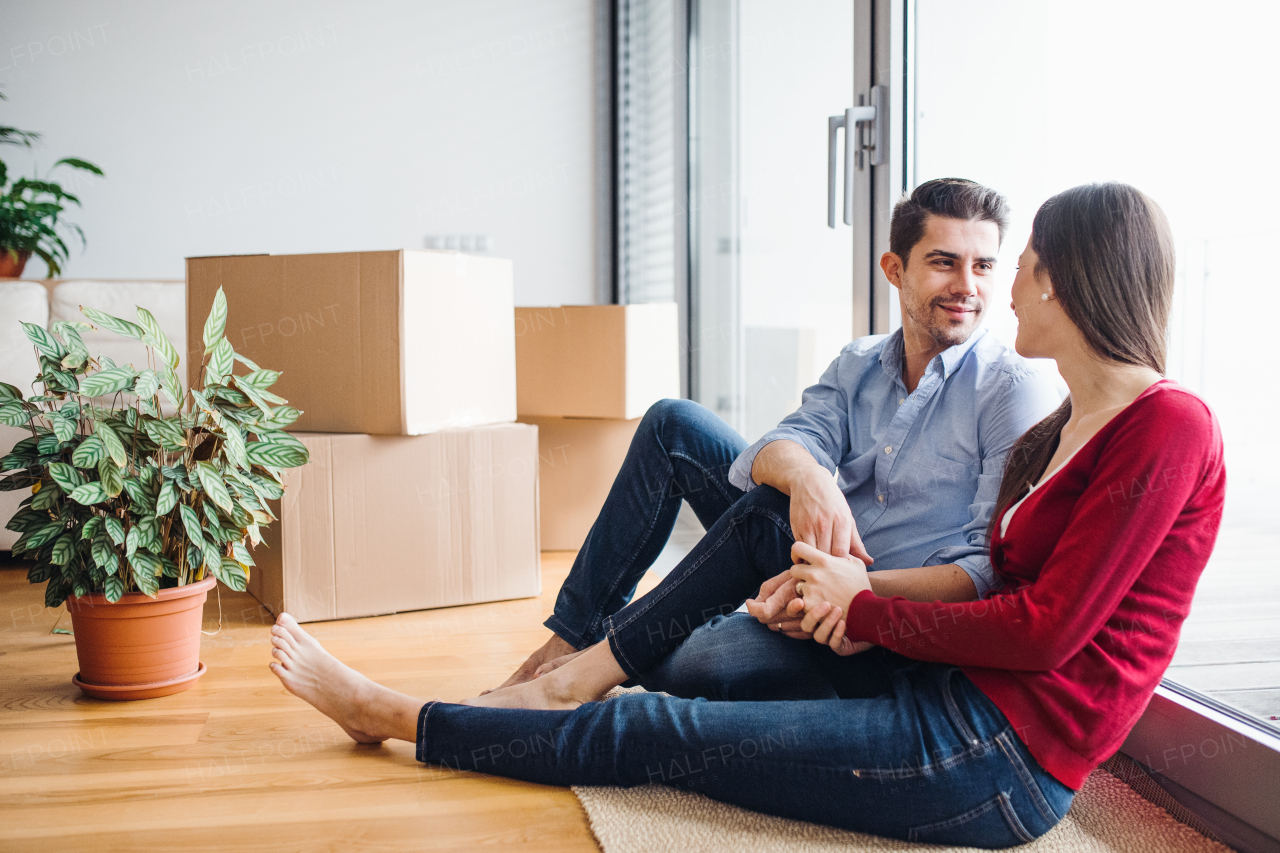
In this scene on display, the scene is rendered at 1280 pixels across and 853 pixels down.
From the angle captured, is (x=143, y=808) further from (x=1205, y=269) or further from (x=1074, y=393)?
(x=1205, y=269)

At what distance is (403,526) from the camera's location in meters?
1.99

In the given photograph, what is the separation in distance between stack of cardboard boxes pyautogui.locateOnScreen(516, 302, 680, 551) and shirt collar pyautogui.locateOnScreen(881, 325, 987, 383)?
1058 mm

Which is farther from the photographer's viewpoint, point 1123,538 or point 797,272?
point 797,272

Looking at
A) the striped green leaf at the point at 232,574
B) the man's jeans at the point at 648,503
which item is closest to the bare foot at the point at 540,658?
the man's jeans at the point at 648,503

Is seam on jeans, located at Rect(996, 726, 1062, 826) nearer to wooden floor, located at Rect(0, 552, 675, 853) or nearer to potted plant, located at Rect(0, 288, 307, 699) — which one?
wooden floor, located at Rect(0, 552, 675, 853)

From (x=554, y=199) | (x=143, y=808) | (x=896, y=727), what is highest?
(x=554, y=199)

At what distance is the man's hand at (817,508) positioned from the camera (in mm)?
1158

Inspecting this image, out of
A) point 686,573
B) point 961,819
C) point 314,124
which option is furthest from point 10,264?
point 961,819

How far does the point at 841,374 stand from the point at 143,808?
111cm

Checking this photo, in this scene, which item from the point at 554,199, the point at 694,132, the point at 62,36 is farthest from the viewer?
the point at 554,199

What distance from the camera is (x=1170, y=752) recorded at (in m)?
1.17

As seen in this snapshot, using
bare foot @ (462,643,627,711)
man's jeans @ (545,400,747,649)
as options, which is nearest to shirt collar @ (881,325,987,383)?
man's jeans @ (545,400,747,649)

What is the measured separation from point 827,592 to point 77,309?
2.50 m

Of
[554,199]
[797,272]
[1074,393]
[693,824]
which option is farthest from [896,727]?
[554,199]
